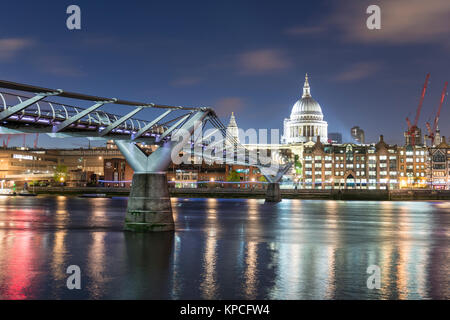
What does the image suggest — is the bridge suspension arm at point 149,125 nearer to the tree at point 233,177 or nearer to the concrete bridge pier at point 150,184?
the concrete bridge pier at point 150,184

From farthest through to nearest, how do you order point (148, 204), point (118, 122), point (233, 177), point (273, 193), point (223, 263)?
point (233, 177) → point (273, 193) → point (148, 204) → point (118, 122) → point (223, 263)

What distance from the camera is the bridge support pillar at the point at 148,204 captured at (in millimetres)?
44281

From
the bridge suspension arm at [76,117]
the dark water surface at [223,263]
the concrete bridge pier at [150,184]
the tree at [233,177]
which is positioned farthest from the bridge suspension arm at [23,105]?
the tree at [233,177]

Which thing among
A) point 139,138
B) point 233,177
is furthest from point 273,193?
point 139,138

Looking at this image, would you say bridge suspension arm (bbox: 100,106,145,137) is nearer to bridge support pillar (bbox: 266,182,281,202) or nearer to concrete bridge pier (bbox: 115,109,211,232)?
concrete bridge pier (bbox: 115,109,211,232)

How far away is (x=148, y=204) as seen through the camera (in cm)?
4466

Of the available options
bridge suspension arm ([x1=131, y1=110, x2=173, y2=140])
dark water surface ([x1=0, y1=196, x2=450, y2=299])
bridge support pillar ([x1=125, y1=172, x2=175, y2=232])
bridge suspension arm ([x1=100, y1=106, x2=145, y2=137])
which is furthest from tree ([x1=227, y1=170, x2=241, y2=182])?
bridge suspension arm ([x1=100, y1=106, x2=145, y2=137])

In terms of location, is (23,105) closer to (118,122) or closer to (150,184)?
(118,122)

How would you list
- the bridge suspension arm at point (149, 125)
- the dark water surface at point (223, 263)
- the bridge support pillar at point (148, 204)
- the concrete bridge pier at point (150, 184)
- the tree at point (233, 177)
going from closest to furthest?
the dark water surface at point (223, 263) → the bridge suspension arm at point (149, 125) → the concrete bridge pier at point (150, 184) → the bridge support pillar at point (148, 204) → the tree at point (233, 177)

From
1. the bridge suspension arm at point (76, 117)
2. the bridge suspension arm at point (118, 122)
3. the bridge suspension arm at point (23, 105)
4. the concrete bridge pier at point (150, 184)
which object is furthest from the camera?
the concrete bridge pier at point (150, 184)

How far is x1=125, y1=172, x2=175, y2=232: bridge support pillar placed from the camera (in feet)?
145

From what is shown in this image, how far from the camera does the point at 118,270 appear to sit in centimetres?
3055

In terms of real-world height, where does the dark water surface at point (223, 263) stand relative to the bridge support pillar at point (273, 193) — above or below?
below
